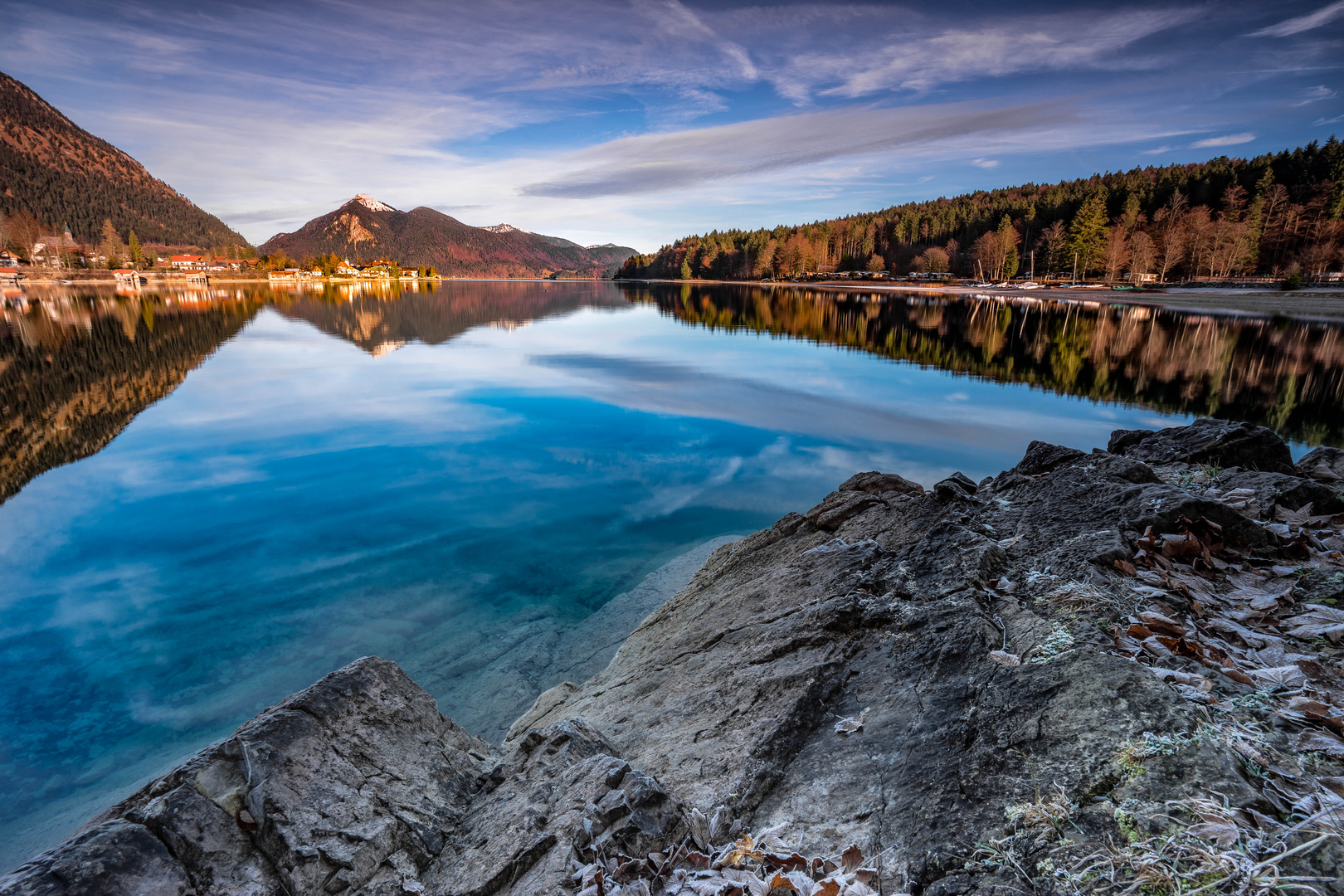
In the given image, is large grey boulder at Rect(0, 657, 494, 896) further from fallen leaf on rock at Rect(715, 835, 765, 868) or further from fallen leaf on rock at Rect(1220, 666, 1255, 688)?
fallen leaf on rock at Rect(1220, 666, 1255, 688)

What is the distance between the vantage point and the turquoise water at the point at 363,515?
326 inches

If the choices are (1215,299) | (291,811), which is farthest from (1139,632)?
(1215,299)

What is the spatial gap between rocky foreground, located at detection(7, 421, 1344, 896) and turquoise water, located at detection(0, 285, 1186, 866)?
383 cm

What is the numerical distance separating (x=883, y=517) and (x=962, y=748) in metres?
4.50

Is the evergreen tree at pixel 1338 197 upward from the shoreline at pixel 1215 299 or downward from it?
upward

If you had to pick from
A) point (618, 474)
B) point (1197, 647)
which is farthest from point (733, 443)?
point (1197, 647)

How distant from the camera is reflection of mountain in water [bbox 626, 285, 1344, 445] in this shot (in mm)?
22984

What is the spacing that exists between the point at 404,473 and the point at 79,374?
23.5 m

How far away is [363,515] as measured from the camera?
14.7 meters

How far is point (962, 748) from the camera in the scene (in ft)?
12.1

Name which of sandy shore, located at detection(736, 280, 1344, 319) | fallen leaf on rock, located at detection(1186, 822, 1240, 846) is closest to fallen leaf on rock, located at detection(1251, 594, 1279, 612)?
fallen leaf on rock, located at detection(1186, 822, 1240, 846)

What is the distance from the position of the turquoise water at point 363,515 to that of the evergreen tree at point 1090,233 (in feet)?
348

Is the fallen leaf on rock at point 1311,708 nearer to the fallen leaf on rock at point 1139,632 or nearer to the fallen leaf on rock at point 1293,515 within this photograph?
the fallen leaf on rock at point 1139,632

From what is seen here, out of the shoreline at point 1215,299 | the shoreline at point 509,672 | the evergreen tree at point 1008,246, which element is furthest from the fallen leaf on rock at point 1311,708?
the evergreen tree at point 1008,246
